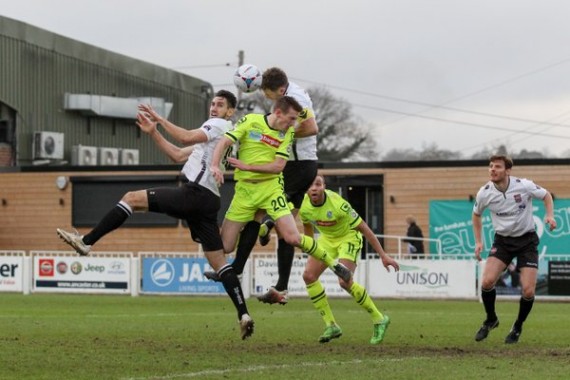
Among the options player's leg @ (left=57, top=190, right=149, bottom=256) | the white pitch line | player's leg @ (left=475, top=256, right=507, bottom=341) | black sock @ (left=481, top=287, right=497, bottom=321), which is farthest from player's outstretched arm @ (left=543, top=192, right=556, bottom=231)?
player's leg @ (left=57, top=190, right=149, bottom=256)

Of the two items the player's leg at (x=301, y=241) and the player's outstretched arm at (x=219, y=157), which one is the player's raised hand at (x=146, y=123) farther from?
the player's leg at (x=301, y=241)

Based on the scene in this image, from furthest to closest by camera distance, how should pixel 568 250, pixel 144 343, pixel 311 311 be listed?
pixel 568 250 < pixel 311 311 < pixel 144 343

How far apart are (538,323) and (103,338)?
769 cm

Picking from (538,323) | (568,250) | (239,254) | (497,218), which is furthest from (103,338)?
(568,250)

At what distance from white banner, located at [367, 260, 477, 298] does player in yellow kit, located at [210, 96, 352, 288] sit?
1547 cm

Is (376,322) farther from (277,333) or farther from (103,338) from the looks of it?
(103,338)

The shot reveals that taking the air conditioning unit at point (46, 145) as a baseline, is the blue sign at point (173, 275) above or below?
below

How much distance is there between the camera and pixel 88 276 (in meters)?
30.3

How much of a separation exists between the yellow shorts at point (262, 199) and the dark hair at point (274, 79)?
105 cm

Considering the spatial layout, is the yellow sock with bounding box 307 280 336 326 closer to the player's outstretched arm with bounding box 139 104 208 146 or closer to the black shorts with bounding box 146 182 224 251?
the black shorts with bounding box 146 182 224 251

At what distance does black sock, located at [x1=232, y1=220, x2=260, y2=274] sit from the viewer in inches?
539

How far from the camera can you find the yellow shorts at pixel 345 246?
15664 mm

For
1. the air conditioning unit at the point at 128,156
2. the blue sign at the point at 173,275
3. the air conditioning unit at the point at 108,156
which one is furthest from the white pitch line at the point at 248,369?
the air conditioning unit at the point at 128,156

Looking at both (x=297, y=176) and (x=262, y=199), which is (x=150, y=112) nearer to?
(x=262, y=199)
